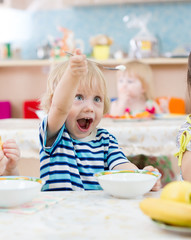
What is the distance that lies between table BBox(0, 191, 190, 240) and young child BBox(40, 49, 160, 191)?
384mm

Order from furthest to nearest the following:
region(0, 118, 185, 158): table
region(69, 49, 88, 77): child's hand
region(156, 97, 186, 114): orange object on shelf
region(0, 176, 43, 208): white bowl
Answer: region(156, 97, 186, 114): orange object on shelf → region(0, 118, 185, 158): table → region(69, 49, 88, 77): child's hand → region(0, 176, 43, 208): white bowl

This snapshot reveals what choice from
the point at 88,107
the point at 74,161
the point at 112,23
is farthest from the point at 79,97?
the point at 112,23

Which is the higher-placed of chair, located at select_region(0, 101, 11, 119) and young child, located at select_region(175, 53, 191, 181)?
young child, located at select_region(175, 53, 191, 181)

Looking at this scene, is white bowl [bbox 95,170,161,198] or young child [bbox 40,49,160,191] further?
young child [bbox 40,49,160,191]

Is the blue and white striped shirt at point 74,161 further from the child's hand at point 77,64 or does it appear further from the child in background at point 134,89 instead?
the child in background at point 134,89

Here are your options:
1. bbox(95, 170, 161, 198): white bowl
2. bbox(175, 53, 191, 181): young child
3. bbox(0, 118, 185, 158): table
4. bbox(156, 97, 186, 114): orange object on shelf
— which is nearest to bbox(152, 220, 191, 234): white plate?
bbox(95, 170, 161, 198): white bowl

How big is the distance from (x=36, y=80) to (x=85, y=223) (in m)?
4.09

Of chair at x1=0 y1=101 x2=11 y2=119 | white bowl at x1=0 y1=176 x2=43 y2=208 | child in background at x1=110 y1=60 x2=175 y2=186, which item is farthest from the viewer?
chair at x1=0 y1=101 x2=11 y2=119

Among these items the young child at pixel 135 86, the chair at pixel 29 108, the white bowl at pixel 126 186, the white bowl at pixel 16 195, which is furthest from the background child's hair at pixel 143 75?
the white bowl at pixel 16 195

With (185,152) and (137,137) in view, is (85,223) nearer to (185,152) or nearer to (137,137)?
(185,152)

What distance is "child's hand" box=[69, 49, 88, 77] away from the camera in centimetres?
102

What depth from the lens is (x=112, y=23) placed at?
4.52 meters

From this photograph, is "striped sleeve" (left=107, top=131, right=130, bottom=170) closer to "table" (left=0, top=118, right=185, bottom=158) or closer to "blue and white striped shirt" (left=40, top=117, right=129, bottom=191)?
"blue and white striped shirt" (left=40, top=117, right=129, bottom=191)

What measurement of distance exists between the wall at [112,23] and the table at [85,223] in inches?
146
